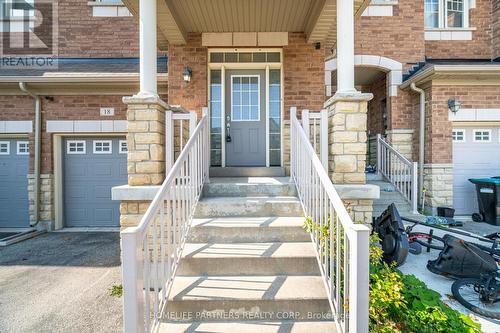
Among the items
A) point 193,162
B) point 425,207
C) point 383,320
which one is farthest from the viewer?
point 425,207

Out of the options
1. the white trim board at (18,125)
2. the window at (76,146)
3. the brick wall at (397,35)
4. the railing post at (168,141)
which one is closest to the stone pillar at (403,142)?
the brick wall at (397,35)

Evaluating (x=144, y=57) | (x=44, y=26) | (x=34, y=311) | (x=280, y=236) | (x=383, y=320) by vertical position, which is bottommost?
(x=34, y=311)

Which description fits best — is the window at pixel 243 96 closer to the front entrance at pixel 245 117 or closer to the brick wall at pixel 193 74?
the front entrance at pixel 245 117

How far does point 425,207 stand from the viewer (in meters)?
6.44

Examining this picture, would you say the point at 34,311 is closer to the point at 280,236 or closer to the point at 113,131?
the point at 280,236

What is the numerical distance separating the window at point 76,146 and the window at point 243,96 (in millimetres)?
3724

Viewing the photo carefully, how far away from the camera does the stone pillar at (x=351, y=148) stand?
3186mm

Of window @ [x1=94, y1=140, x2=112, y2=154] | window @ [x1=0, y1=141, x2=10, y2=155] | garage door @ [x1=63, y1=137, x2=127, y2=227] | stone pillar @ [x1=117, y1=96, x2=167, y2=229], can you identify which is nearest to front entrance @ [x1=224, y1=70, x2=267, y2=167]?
stone pillar @ [x1=117, y1=96, x2=167, y2=229]

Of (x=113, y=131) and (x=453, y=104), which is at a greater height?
(x=453, y=104)

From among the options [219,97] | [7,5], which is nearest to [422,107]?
[219,97]

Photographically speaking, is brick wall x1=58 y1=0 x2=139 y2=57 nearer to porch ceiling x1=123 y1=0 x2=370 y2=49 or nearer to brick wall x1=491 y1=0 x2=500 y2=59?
porch ceiling x1=123 y1=0 x2=370 y2=49

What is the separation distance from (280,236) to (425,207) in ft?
16.7

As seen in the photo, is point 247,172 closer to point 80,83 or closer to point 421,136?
point 80,83

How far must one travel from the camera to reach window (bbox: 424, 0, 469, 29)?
744cm
